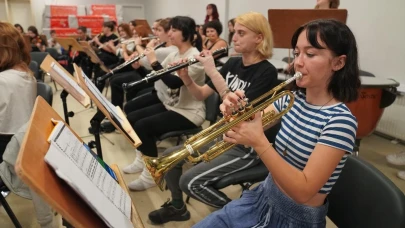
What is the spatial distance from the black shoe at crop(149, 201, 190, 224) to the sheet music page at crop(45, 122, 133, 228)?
1.14 metres

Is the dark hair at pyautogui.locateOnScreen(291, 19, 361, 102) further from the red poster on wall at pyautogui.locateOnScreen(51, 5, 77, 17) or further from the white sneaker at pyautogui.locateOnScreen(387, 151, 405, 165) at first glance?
the red poster on wall at pyautogui.locateOnScreen(51, 5, 77, 17)

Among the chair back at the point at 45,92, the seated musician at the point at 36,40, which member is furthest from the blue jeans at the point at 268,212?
the seated musician at the point at 36,40

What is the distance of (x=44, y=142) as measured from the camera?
0.76m

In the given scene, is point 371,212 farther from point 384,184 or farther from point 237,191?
point 237,191

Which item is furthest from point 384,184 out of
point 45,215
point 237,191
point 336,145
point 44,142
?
point 45,215

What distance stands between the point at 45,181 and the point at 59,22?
421 inches

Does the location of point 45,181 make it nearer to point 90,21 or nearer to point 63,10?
point 90,21

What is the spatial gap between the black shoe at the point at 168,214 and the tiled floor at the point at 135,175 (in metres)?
0.03

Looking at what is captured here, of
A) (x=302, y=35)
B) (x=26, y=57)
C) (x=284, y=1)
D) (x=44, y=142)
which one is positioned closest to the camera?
(x=44, y=142)

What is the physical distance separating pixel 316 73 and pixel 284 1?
3955 millimetres

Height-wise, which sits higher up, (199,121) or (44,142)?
(44,142)

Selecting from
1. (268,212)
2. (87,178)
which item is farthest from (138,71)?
(87,178)

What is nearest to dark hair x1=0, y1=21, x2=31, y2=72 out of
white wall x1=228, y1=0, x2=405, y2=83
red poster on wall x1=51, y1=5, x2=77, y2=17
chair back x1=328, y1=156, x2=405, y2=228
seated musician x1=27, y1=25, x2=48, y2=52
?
chair back x1=328, y1=156, x2=405, y2=228

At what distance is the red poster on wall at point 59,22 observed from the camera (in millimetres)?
9891
